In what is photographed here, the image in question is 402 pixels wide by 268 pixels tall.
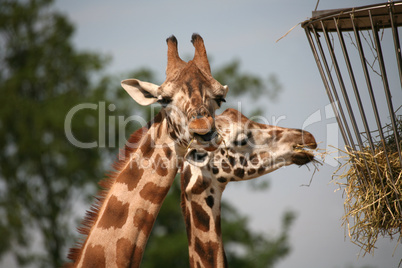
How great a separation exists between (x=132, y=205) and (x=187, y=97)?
102cm

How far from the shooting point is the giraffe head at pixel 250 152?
20.7ft

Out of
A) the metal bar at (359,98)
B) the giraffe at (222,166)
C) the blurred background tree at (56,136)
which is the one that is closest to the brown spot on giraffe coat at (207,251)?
the giraffe at (222,166)

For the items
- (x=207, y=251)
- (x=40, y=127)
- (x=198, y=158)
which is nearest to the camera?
(x=207, y=251)

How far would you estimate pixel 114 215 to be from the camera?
4.77 metres

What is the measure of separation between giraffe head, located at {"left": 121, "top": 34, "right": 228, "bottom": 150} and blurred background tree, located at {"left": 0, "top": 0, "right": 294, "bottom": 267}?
11702mm

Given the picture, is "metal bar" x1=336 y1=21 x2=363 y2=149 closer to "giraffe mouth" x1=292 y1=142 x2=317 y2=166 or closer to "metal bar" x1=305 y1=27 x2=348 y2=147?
"metal bar" x1=305 y1=27 x2=348 y2=147

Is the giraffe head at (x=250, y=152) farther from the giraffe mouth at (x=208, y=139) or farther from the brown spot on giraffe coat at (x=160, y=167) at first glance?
the giraffe mouth at (x=208, y=139)

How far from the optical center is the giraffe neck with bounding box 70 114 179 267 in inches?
185

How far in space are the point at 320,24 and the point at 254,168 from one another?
2.06m

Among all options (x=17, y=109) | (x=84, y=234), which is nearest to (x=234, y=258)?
(x=17, y=109)

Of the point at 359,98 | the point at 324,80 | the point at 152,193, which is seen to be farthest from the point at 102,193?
the point at 359,98

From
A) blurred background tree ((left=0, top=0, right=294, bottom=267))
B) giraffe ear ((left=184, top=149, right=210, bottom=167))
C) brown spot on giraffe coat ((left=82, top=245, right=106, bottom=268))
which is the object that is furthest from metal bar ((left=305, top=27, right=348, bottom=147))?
blurred background tree ((left=0, top=0, right=294, bottom=267))

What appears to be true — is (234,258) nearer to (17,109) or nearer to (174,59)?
(17,109)

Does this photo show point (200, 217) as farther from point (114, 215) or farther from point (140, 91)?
point (140, 91)
